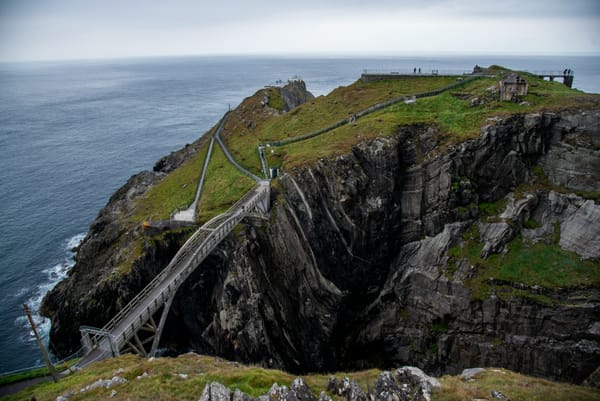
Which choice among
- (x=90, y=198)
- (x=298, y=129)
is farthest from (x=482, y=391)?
(x=90, y=198)

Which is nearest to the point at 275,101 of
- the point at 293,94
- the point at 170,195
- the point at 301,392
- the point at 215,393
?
the point at 293,94

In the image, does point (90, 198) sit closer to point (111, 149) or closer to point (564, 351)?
point (111, 149)

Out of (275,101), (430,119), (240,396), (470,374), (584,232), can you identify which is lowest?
(470,374)

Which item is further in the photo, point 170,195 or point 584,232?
point 170,195

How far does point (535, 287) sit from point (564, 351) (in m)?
7.16

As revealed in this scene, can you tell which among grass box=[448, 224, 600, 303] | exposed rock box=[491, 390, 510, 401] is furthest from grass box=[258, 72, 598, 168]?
exposed rock box=[491, 390, 510, 401]

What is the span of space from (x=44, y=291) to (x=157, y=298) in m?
33.8

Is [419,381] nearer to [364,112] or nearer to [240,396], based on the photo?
[240,396]

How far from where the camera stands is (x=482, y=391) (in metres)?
24.4

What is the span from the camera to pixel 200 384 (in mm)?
23375

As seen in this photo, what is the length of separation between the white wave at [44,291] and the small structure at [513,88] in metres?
71.9

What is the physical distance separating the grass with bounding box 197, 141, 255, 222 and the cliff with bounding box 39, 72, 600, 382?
5.67 m

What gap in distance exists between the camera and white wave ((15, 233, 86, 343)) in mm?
49556

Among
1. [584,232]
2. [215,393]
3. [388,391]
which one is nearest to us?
[215,393]
